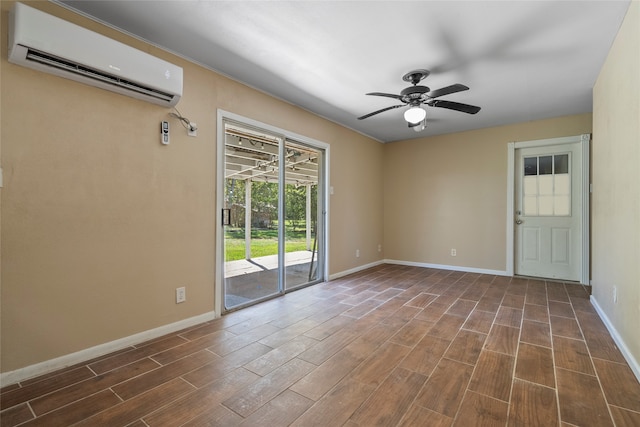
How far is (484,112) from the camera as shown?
432 cm

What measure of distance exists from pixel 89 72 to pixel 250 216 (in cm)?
199

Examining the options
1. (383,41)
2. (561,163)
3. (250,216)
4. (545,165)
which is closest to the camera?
(383,41)

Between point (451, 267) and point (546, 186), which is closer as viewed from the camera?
point (546, 186)

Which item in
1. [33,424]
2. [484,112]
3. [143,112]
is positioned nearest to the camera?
[33,424]

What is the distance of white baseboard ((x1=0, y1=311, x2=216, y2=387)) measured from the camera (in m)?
1.86

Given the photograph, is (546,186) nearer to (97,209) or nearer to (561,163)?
(561,163)

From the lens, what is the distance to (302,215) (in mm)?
4395

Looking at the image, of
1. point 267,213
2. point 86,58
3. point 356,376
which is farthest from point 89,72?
point 356,376

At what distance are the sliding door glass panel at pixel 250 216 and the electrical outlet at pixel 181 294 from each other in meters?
0.51

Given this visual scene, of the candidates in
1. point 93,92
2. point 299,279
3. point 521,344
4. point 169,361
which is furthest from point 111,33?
point 521,344

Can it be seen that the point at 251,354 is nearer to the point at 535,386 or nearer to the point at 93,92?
the point at 535,386

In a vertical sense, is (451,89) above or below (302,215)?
above

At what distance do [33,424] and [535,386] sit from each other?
2832 millimetres

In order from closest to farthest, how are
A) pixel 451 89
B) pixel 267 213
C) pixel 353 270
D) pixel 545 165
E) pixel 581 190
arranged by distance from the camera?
pixel 451 89 → pixel 267 213 → pixel 581 190 → pixel 545 165 → pixel 353 270
